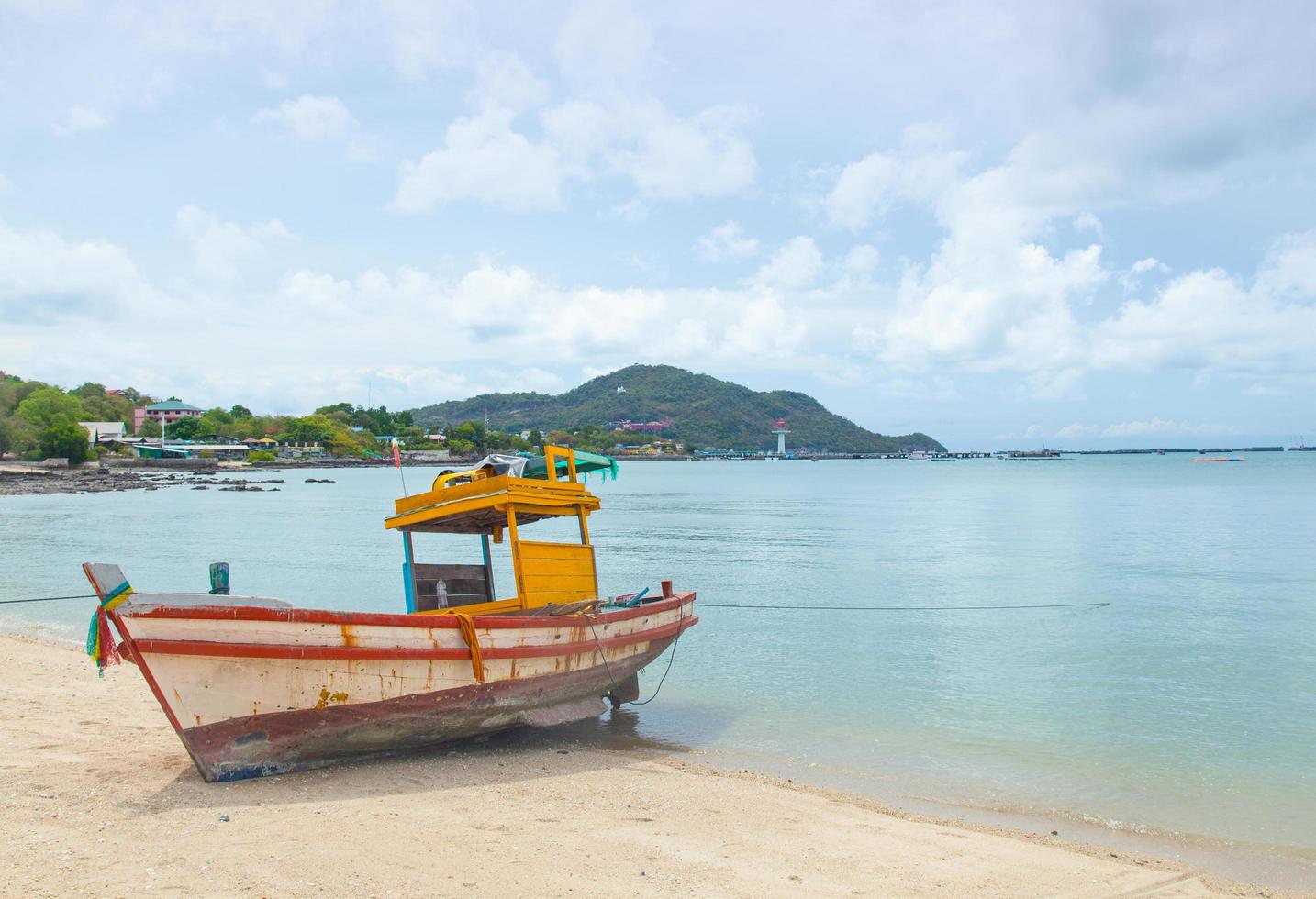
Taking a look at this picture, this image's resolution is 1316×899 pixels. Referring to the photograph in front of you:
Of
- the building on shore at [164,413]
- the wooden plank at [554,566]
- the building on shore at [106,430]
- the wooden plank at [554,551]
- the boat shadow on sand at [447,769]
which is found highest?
the building on shore at [164,413]

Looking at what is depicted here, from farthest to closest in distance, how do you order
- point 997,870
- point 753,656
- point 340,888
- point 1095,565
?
point 1095,565, point 753,656, point 997,870, point 340,888

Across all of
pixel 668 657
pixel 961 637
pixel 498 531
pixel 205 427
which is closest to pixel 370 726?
pixel 498 531

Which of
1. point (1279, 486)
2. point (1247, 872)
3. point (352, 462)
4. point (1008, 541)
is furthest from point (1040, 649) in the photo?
point (352, 462)

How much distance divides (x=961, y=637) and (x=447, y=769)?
12.8 meters

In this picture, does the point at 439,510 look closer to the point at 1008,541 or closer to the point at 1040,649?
the point at 1040,649

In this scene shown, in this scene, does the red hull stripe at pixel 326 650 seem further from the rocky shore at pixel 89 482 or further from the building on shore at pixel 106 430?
the building on shore at pixel 106 430

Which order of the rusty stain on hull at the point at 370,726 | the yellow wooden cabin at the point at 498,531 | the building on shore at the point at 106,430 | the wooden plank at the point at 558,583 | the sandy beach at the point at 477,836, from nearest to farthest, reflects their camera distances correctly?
the sandy beach at the point at 477,836
the rusty stain on hull at the point at 370,726
the yellow wooden cabin at the point at 498,531
the wooden plank at the point at 558,583
the building on shore at the point at 106,430

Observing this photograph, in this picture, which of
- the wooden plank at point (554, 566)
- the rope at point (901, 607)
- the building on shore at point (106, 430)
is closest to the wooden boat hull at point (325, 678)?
the wooden plank at point (554, 566)

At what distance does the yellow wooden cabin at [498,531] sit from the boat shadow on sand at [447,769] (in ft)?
5.07

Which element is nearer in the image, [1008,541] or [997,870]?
[997,870]

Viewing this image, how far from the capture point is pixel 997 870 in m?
7.32

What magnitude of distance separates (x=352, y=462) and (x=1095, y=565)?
136 m

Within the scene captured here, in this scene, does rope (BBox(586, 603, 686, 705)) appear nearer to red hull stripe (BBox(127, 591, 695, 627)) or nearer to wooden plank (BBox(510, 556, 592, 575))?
red hull stripe (BBox(127, 591, 695, 627))

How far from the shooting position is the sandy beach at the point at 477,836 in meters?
6.38
